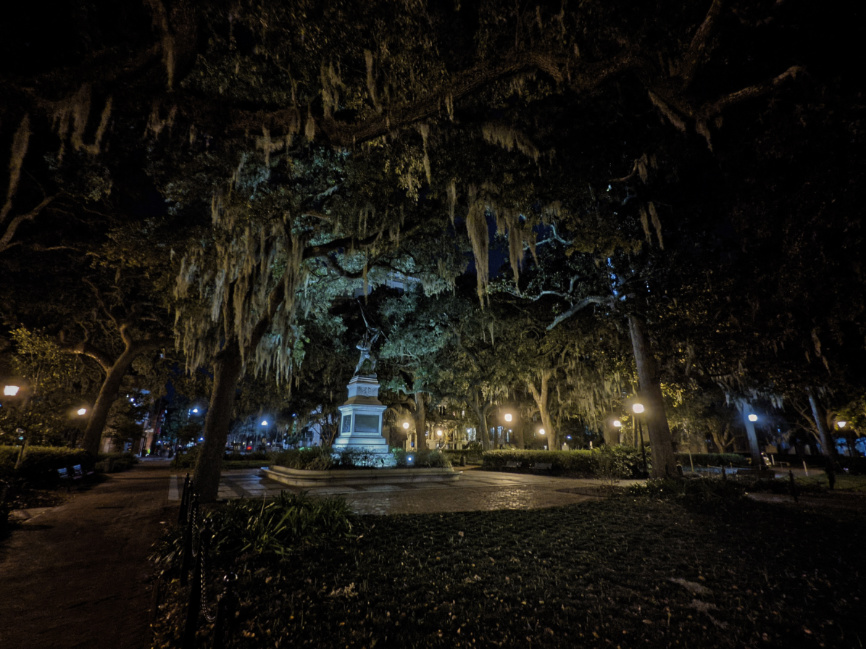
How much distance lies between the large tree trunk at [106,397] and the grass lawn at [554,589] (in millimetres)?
19889

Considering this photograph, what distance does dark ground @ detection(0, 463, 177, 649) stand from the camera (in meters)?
3.32

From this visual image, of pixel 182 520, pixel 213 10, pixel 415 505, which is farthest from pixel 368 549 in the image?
pixel 213 10

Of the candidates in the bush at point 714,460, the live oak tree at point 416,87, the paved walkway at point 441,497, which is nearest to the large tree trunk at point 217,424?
the live oak tree at point 416,87

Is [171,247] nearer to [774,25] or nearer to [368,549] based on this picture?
[368,549]

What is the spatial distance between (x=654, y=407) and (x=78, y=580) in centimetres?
1453

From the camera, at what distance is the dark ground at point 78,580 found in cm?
332

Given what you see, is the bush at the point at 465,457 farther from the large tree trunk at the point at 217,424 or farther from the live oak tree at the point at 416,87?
the live oak tree at the point at 416,87

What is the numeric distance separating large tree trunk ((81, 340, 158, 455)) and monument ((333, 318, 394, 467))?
37.4ft

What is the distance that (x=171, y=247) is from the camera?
1080cm

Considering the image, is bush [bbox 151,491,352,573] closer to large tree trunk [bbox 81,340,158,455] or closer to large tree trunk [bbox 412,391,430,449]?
large tree trunk [bbox 81,340,158,455]

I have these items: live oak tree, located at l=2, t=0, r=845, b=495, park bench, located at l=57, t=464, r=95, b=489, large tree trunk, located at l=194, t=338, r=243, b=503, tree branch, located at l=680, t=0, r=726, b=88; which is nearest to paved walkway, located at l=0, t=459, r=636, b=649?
large tree trunk, located at l=194, t=338, r=243, b=503

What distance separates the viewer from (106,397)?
746 inches

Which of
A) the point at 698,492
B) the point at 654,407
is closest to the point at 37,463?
the point at 698,492

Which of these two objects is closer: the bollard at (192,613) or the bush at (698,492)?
the bollard at (192,613)
